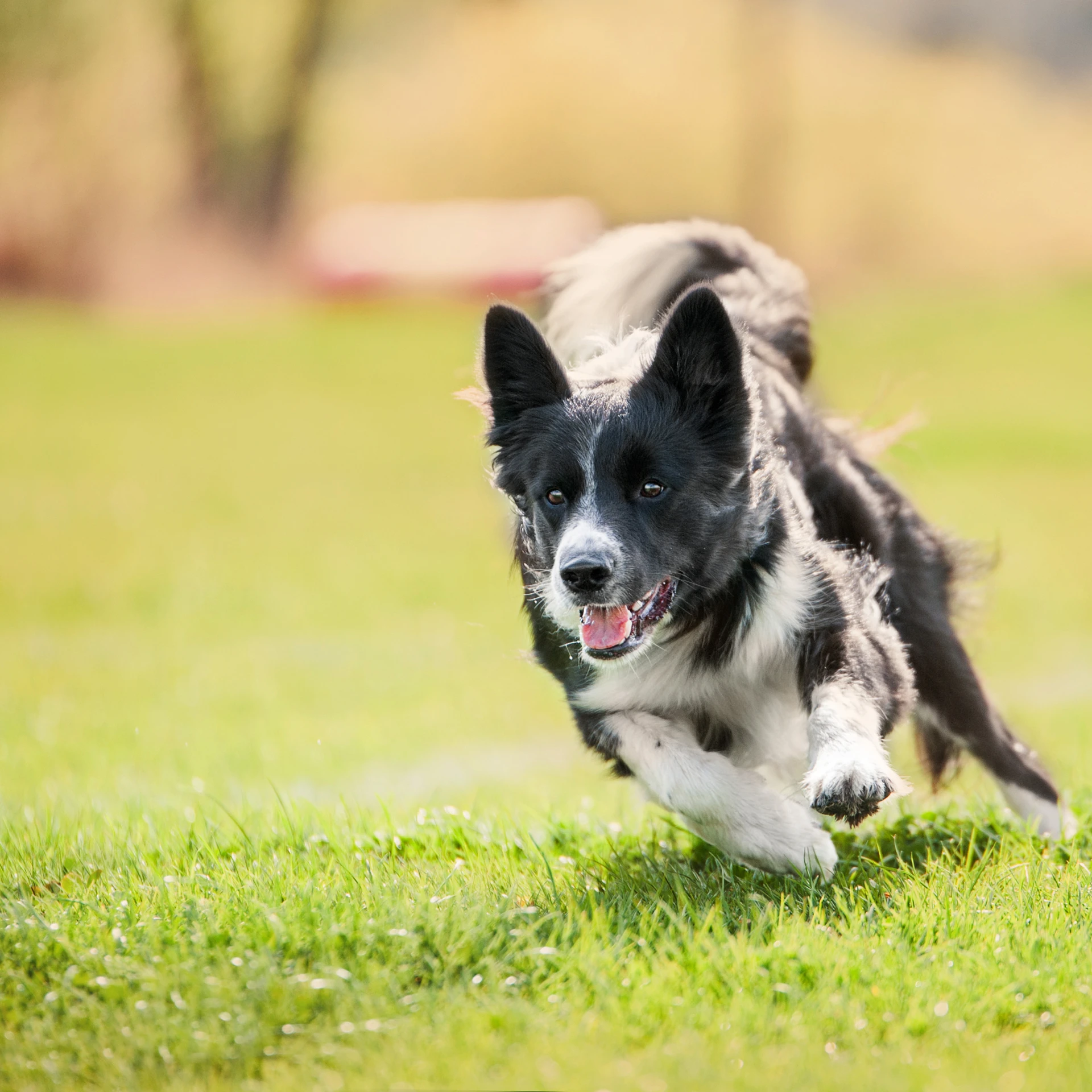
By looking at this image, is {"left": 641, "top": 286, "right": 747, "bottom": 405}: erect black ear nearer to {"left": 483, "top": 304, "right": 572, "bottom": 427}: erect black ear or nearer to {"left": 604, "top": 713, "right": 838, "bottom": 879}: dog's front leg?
{"left": 483, "top": 304, "right": 572, "bottom": 427}: erect black ear

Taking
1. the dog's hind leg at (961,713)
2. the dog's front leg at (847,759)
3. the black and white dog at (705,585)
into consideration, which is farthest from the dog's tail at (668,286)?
the dog's front leg at (847,759)

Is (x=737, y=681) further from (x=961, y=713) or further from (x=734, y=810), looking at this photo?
(x=961, y=713)

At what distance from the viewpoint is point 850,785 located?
4062 millimetres

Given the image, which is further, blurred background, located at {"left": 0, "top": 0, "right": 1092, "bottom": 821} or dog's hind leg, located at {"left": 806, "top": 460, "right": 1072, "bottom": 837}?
blurred background, located at {"left": 0, "top": 0, "right": 1092, "bottom": 821}

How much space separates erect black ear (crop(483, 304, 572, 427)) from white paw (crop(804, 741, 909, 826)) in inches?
59.2

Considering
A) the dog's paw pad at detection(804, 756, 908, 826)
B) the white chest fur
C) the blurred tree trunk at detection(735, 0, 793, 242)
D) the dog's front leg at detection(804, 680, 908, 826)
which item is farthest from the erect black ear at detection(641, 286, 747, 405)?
the blurred tree trunk at detection(735, 0, 793, 242)

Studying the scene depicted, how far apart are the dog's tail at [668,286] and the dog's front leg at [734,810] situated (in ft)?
6.24

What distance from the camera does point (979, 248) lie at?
33219mm

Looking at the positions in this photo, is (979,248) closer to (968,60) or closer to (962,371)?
(968,60)

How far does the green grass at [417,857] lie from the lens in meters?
3.50

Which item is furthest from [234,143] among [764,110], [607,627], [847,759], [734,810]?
[847,759]

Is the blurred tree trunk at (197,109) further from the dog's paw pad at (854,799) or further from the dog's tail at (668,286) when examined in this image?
the dog's paw pad at (854,799)

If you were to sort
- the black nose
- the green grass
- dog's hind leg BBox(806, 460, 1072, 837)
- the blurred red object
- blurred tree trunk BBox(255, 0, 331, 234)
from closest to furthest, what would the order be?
the green grass → the black nose → dog's hind leg BBox(806, 460, 1072, 837) → the blurred red object → blurred tree trunk BBox(255, 0, 331, 234)

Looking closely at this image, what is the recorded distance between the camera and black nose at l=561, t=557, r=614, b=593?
4.28m
